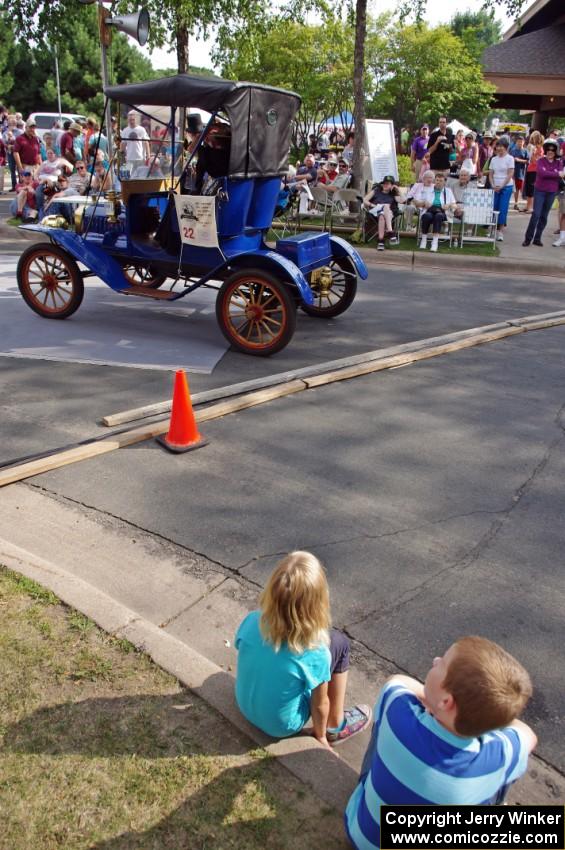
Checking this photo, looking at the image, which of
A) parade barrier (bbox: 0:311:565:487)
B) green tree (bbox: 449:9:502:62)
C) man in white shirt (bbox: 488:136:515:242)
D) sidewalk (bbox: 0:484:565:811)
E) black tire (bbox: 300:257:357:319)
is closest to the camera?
sidewalk (bbox: 0:484:565:811)

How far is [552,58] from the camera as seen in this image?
79.3 feet

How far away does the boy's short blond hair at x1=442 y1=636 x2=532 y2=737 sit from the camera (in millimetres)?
1952

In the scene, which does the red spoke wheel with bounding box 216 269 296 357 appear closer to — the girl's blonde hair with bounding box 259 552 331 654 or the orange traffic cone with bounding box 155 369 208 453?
the orange traffic cone with bounding box 155 369 208 453

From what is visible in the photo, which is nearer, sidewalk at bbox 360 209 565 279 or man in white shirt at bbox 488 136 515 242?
sidewalk at bbox 360 209 565 279

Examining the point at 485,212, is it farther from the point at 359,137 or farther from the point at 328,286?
the point at 328,286

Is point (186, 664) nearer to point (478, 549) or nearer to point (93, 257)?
point (478, 549)

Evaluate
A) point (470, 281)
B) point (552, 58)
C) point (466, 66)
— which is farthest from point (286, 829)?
point (466, 66)

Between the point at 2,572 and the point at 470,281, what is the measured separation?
9453 millimetres

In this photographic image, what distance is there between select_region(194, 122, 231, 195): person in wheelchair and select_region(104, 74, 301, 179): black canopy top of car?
0.65 feet

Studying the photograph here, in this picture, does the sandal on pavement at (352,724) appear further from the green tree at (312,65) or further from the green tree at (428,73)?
the green tree at (428,73)

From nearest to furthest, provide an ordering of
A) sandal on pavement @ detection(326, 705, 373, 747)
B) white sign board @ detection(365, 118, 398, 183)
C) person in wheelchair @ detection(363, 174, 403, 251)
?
sandal on pavement @ detection(326, 705, 373, 747) < person in wheelchair @ detection(363, 174, 403, 251) < white sign board @ detection(365, 118, 398, 183)

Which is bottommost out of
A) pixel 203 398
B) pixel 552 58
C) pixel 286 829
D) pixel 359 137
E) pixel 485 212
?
pixel 286 829

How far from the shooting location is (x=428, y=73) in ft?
96.2

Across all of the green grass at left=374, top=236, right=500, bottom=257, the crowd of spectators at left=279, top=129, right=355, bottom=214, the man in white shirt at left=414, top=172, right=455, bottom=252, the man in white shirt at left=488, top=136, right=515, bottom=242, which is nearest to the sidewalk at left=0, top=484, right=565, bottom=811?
the crowd of spectators at left=279, top=129, right=355, bottom=214
